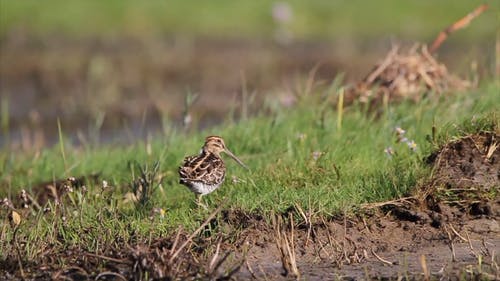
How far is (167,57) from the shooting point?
53.2 ft

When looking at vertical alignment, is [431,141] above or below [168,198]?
above

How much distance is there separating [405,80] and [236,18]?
9.74 m

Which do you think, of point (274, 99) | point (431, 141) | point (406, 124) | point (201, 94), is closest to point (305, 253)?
point (431, 141)

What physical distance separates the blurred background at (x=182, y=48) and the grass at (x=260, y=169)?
14.9 ft

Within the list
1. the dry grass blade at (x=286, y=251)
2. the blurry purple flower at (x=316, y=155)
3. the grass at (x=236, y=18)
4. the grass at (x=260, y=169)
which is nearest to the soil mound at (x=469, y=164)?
the grass at (x=260, y=169)

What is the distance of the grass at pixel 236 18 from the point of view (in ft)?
55.7

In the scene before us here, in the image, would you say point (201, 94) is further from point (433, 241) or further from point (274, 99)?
point (433, 241)

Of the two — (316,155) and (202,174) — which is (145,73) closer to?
(316,155)

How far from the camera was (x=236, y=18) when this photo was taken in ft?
58.6

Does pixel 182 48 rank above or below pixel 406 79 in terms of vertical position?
below

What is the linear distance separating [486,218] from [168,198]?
2.01 m

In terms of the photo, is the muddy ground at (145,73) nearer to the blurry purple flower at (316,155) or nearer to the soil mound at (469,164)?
the blurry purple flower at (316,155)

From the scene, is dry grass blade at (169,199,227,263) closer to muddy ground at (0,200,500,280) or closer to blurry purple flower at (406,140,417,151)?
muddy ground at (0,200,500,280)

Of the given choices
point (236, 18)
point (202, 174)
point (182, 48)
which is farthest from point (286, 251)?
point (236, 18)
